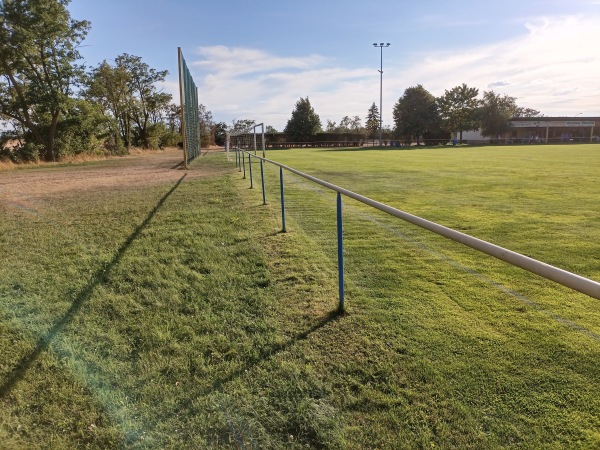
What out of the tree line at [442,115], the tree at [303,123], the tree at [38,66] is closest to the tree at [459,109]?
the tree line at [442,115]

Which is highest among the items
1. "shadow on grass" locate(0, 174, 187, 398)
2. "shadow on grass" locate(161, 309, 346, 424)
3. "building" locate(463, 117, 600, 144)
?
"building" locate(463, 117, 600, 144)

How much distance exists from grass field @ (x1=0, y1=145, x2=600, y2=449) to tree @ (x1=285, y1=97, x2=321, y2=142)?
60919mm

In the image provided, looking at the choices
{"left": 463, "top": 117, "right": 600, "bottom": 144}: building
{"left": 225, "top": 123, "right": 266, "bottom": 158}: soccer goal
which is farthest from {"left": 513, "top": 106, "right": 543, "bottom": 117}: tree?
{"left": 225, "top": 123, "right": 266, "bottom": 158}: soccer goal

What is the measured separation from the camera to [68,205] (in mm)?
8672

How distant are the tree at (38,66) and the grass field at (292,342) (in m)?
23.2

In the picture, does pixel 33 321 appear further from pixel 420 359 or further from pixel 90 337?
pixel 420 359

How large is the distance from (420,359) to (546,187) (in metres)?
9.71

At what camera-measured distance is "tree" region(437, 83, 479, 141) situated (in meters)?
63.0

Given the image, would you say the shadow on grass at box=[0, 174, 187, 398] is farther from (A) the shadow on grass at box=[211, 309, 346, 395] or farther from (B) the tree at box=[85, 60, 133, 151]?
(B) the tree at box=[85, 60, 133, 151]

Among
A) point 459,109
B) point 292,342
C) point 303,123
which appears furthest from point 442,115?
point 292,342

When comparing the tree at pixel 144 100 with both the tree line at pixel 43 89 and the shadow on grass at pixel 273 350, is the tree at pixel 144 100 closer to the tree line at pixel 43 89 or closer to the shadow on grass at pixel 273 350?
→ the tree line at pixel 43 89

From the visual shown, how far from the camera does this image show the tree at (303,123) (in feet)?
213

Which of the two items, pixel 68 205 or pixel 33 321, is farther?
pixel 68 205

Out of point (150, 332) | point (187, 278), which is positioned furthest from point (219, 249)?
point (150, 332)
